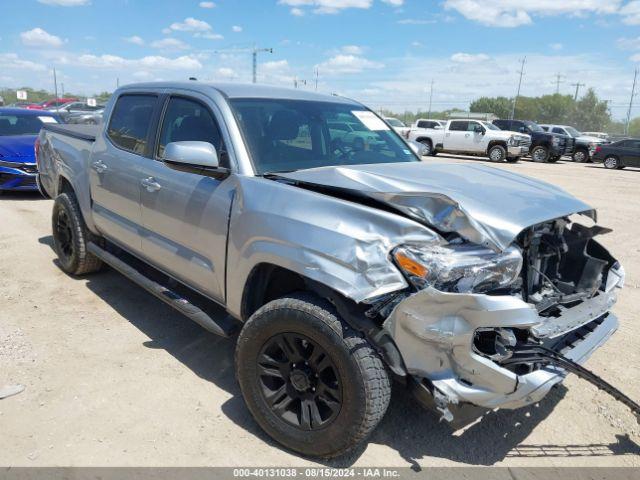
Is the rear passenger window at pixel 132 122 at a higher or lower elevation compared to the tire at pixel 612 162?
higher

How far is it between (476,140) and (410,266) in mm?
22919

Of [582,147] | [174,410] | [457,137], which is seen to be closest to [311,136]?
[174,410]

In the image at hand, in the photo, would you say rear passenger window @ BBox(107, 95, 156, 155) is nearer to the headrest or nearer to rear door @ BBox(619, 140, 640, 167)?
the headrest

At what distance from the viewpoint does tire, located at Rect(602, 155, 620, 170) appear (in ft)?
77.7

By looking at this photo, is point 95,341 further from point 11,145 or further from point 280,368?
point 11,145

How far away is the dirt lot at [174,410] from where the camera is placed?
2723 mm

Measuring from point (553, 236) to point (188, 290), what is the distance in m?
2.54

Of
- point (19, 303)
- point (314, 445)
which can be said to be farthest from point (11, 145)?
point (314, 445)

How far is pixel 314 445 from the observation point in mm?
2596

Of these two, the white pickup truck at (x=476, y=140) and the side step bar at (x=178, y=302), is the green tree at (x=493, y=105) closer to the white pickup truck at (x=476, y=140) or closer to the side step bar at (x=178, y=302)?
the white pickup truck at (x=476, y=140)

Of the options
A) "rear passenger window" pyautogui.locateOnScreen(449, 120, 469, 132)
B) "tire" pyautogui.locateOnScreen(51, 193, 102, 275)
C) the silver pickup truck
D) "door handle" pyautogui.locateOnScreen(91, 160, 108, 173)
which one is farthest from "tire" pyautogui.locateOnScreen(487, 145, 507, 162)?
"door handle" pyautogui.locateOnScreen(91, 160, 108, 173)

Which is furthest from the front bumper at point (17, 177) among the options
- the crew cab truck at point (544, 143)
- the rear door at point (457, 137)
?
the crew cab truck at point (544, 143)

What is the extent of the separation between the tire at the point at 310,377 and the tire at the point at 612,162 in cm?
2529

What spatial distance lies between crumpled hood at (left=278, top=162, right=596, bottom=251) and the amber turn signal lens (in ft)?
0.77
